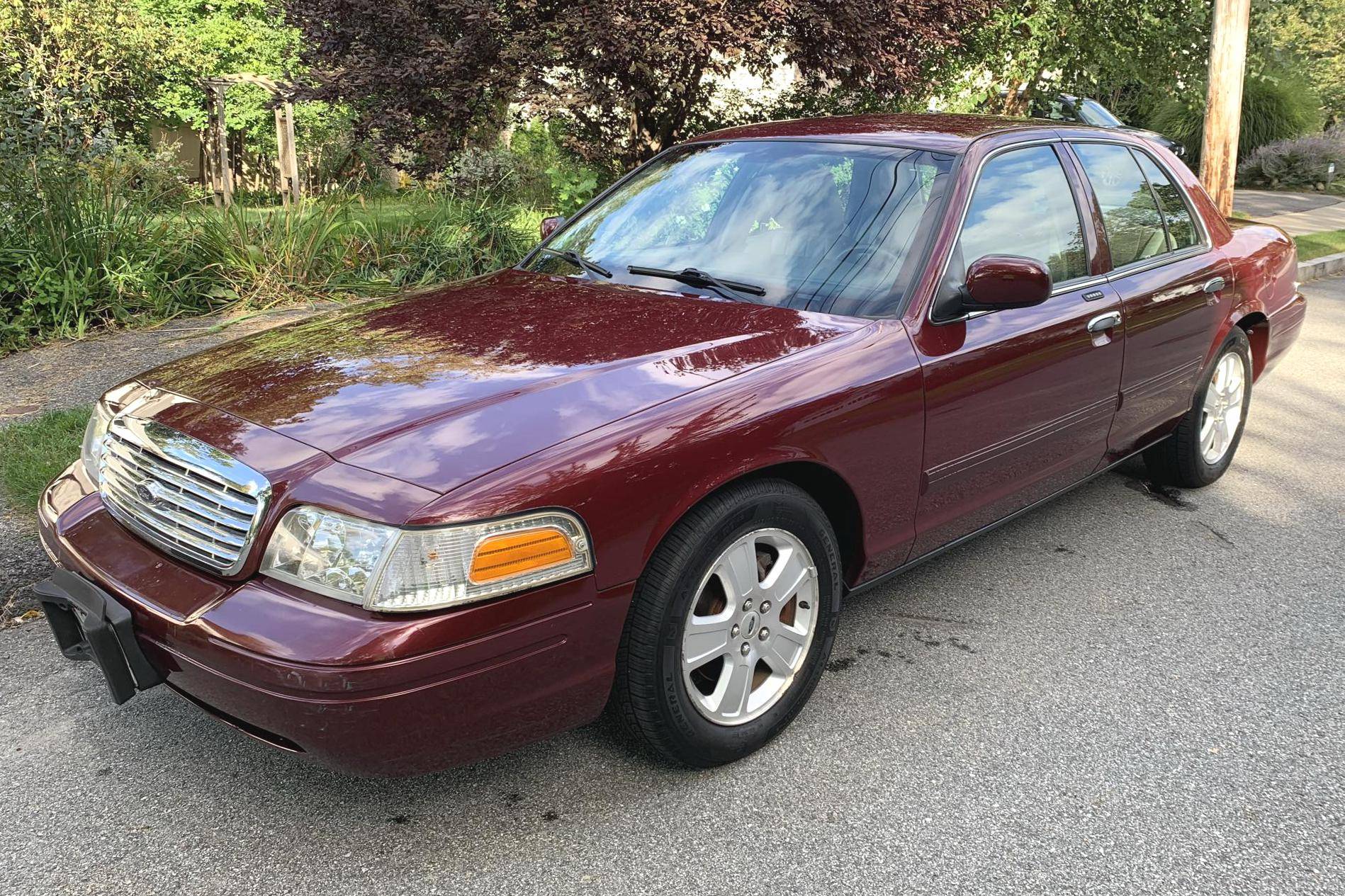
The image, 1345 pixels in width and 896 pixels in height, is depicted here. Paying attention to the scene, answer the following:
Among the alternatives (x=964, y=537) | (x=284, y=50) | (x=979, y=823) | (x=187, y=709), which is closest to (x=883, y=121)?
(x=964, y=537)

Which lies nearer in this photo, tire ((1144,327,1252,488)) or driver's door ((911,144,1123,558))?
driver's door ((911,144,1123,558))

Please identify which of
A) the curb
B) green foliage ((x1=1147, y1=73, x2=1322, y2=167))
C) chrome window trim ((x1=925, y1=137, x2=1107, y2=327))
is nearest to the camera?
chrome window trim ((x1=925, y1=137, x2=1107, y2=327))

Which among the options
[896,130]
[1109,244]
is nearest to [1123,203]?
[1109,244]

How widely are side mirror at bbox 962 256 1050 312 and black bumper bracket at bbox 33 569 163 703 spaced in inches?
94.4

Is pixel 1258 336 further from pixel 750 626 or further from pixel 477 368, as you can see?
pixel 477 368

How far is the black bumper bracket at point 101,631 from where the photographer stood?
2.39m

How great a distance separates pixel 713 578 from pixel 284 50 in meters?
22.5

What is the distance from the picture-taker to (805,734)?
2.98 m

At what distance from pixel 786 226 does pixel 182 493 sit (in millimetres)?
1983

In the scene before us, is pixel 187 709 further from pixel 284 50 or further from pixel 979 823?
pixel 284 50

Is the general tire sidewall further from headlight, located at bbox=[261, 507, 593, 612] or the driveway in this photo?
the driveway

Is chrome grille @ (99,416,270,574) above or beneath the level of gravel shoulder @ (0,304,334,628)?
above

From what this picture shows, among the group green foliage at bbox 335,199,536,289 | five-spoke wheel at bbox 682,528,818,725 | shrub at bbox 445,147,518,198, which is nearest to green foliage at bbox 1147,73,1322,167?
shrub at bbox 445,147,518,198

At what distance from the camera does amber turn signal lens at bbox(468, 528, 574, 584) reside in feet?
7.26
